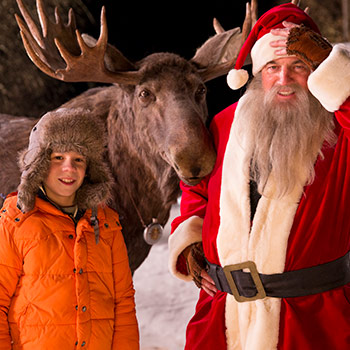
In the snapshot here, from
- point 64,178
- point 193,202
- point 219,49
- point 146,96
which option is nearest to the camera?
point 64,178

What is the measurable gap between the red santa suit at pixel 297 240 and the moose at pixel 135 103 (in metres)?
0.74

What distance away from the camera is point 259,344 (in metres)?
1.40

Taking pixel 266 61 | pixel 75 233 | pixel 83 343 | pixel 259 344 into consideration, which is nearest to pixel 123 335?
pixel 83 343

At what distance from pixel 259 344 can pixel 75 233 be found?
2.51 feet

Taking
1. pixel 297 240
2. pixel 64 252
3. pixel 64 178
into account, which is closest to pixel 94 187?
pixel 64 178

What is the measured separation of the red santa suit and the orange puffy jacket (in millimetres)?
397

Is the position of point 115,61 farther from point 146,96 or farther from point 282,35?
point 282,35

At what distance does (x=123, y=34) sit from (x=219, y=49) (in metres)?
2.83

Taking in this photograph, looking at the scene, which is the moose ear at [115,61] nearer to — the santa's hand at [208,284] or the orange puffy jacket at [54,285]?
the orange puffy jacket at [54,285]

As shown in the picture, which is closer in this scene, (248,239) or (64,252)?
(248,239)

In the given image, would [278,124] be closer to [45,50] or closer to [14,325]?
[14,325]

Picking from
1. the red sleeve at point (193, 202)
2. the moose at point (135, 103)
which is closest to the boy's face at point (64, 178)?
the red sleeve at point (193, 202)

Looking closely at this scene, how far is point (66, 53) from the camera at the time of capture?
2.27 m

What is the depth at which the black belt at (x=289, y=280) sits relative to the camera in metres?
1.41
